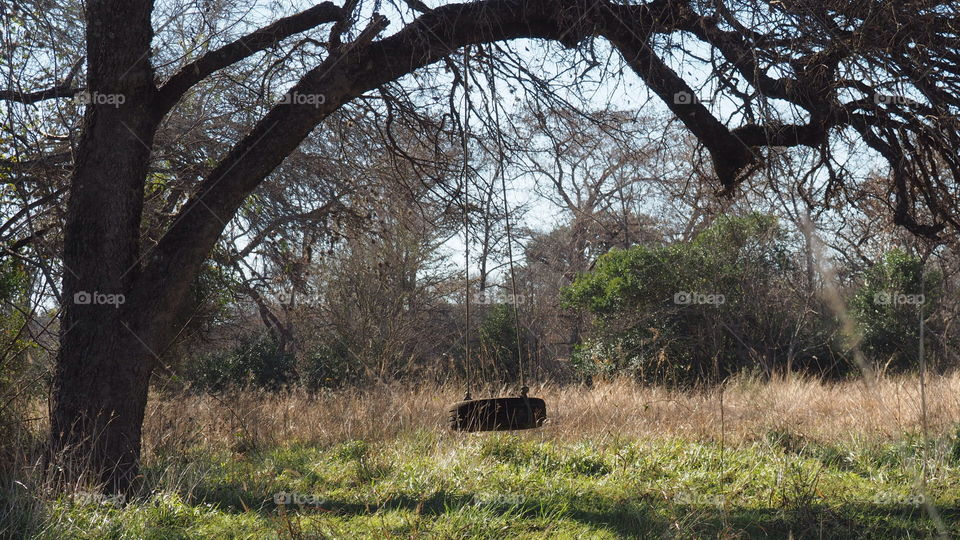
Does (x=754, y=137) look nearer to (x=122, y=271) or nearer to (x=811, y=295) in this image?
(x=122, y=271)

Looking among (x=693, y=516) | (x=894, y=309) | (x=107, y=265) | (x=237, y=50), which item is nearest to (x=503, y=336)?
(x=894, y=309)

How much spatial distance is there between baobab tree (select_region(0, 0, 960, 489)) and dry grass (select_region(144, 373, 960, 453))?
1774 mm

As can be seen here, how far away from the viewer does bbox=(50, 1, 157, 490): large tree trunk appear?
5262 millimetres

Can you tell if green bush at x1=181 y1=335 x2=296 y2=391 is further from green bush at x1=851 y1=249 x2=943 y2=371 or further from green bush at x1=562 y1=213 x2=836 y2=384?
green bush at x1=851 y1=249 x2=943 y2=371

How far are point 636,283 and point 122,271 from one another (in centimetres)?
1124

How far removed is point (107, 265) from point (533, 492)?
3.37m

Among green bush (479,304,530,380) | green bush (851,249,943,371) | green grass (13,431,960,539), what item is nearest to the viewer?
green grass (13,431,960,539)

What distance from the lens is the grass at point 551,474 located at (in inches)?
181

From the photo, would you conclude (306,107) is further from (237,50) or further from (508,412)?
(508,412)

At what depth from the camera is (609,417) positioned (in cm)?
847

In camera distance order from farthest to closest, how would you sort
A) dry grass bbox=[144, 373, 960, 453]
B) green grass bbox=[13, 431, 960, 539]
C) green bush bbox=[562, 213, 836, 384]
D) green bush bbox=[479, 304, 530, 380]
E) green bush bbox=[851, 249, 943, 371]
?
green bush bbox=[479, 304, 530, 380], green bush bbox=[851, 249, 943, 371], green bush bbox=[562, 213, 836, 384], dry grass bbox=[144, 373, 960, 453], green grass bbox=[13, 431, 960, 539]

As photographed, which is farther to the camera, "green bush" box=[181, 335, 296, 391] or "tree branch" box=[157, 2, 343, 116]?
"green bush" box=[181, 335, 296, 391]

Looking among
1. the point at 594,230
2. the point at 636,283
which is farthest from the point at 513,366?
the point at 594,230

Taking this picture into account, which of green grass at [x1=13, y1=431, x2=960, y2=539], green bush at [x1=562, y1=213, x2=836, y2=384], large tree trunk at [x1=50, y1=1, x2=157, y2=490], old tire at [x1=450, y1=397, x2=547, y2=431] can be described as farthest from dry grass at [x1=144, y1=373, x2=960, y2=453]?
green bush at [x1=562, y1=213, x2=836, y2=384]
